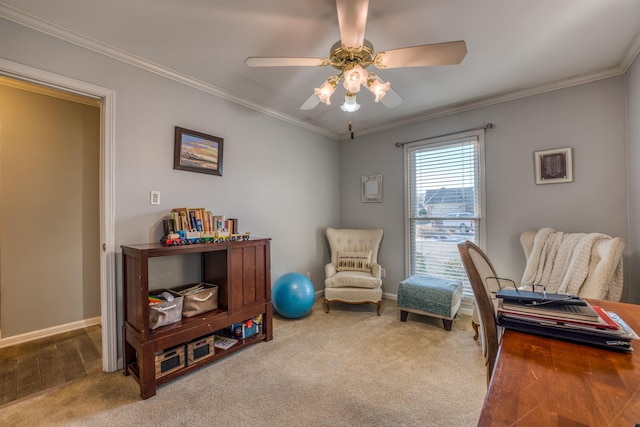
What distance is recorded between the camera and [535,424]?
48cm

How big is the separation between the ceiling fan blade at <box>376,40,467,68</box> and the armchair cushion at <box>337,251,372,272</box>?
2.35m

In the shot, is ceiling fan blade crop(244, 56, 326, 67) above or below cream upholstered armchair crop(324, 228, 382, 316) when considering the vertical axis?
above

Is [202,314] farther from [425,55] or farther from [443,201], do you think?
[443,201]

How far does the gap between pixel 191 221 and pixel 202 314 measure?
77 centimetres

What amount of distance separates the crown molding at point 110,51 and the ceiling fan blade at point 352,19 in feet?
5.45

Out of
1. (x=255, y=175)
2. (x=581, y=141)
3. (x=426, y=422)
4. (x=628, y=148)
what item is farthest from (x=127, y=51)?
(x=628, y=148)

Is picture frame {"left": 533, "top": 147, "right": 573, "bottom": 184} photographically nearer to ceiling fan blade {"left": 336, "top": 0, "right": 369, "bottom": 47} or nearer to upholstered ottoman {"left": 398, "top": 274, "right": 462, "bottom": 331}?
upholstered ottoman {"left": 398, "top": 274, "right": 462, "bottom": 331}

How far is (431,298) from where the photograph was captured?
2.79 metres

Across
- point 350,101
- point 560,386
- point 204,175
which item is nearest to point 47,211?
point 204,175

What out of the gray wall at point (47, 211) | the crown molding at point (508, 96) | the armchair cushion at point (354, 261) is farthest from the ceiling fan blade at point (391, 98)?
the gray wall at point (47, 211)

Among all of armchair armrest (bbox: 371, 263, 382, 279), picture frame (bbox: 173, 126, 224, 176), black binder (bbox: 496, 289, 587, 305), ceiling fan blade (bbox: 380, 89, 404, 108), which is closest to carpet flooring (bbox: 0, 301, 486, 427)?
armchair armrest (bbox: 371, 263, 382, 279)

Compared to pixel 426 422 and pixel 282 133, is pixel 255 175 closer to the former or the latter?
pixel 282 133

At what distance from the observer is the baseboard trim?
2.47 meters

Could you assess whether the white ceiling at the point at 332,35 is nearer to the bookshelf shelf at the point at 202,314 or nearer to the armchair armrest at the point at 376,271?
the bookshelf shelf at the point at 202,314
